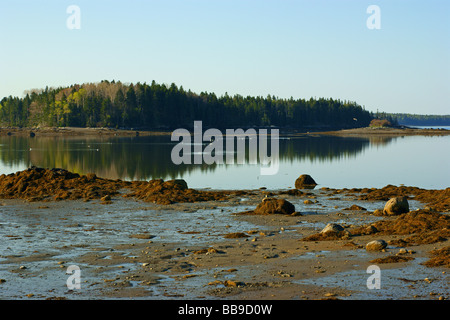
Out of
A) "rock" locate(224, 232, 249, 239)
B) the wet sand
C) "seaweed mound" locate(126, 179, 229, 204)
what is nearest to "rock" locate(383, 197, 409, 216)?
the wet sand

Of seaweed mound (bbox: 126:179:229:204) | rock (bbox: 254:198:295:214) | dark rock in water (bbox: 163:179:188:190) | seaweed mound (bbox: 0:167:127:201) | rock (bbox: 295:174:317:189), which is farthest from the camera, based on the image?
rock (bbox: 295:174:317:189)

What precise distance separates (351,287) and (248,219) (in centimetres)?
1209

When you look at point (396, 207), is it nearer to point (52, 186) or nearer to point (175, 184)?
point (175, 184)

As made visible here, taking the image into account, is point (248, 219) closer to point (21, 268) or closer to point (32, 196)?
point (21, 268)

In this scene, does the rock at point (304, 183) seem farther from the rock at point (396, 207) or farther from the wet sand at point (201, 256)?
the rock at point (396, 207)

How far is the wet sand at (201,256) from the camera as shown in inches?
558

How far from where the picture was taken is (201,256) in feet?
59.5

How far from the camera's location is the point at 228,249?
19.2 metres

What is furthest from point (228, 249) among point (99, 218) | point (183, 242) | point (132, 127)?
point (132, 127)

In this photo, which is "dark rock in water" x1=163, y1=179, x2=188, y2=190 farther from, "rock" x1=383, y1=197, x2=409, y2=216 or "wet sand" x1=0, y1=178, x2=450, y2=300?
"rock" x1=383, y1=197, x2=409, y2=216

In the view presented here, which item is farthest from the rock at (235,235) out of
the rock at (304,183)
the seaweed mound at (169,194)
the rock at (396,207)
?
the rock at (304,183)

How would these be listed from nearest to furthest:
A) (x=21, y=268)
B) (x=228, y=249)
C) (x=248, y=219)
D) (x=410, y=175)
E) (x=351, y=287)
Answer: (x=351, y=287) → (x=21, y=268) → (x=228, y=249) → (x=248, y=219) → (x=410, y=175)

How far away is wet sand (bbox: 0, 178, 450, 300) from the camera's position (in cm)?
1417
